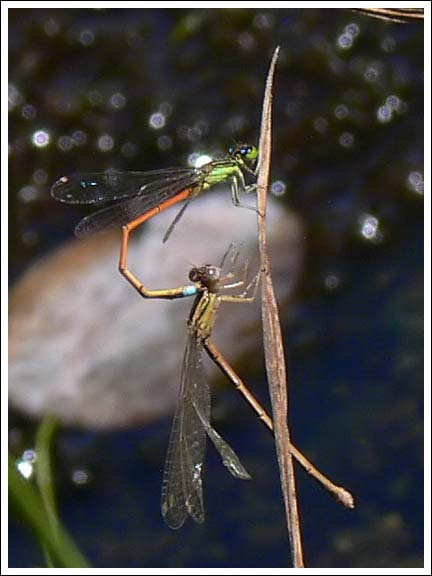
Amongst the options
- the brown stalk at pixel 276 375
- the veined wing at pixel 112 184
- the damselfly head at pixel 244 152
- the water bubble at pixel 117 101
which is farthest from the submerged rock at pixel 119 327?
the brown stalk at pixel 276 375

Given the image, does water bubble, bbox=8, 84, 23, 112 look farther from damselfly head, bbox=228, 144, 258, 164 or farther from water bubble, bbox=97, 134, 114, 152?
damselfly head, bbox=228, 144, 258, 164

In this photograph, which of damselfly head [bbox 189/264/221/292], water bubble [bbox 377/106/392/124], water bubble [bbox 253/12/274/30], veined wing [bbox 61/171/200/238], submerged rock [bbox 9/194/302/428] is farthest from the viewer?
water bubble [bbox 253/12/274/30]

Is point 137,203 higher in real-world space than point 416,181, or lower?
lower

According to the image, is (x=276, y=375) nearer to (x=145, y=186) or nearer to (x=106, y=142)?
(x=145, y=186)

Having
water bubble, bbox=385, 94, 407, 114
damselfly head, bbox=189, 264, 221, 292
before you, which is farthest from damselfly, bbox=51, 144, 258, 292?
water bubble, bbox=385, 94, 407, 114

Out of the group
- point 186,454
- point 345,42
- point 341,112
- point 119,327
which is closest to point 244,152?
point 186,454

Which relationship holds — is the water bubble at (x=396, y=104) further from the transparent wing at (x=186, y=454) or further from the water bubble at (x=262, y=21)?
the transparent wing at (x=186, y=454)

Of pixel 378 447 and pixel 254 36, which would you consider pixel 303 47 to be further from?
pixel 378 447
